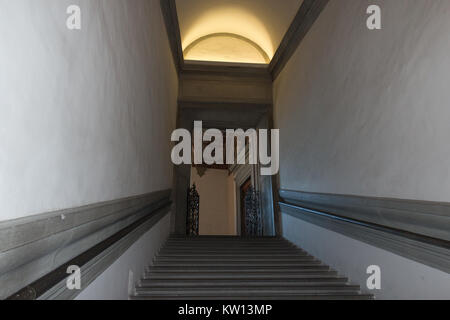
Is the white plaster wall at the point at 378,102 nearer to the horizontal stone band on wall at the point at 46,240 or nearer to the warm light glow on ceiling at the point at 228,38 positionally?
the horizontal stone band on wall at the point at 46,240

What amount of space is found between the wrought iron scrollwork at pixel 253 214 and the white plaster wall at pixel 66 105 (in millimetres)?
4721

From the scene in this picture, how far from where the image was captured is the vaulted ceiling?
239 inches

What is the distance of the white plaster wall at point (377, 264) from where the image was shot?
6.77ft

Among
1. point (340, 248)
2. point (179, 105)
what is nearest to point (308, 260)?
point (340, 248)

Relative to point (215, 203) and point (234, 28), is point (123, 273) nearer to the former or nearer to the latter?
point (234, 28)

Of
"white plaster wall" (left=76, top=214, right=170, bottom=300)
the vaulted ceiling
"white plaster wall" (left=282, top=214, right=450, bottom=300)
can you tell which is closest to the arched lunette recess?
the vaulted ceiling

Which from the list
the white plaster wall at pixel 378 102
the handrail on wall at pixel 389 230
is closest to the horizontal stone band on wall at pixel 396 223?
the handrail on wall at pixel 389 230

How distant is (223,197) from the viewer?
1445 centimetres

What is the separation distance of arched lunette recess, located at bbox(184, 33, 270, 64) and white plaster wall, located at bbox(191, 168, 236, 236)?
23.8ft

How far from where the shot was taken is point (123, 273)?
242 centimetres

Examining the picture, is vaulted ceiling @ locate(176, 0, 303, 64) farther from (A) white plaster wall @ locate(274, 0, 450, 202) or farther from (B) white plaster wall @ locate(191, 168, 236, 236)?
(B) white plaster wall @ locate(191, 168, 236, 236)

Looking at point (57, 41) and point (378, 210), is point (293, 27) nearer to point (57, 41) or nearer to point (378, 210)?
point (378, 210)

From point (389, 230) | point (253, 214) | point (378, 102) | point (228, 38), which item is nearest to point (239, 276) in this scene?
point (389, 230)

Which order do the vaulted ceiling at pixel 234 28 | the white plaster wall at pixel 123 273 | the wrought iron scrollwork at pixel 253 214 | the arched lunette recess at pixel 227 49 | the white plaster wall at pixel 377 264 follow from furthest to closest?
1. the arched lunette recess at pixel 227 49
2. the wrought iron scrollwork at pixel 253 214
3. the vaulted ceiling at pixel 234 28
4. the white plaster wall at pixel 377 264
5. the white plaster wall at pixel 123 273
